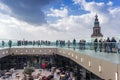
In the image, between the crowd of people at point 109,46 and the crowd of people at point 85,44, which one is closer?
the crowd of people at point 109,46

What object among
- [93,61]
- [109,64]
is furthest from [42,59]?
[109,64]

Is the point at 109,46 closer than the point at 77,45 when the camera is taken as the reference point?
Yes

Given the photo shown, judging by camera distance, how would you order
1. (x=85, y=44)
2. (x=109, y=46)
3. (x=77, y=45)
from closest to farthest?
(x=109, y=46) → (x=85, y=44) → (x=77, y=45)

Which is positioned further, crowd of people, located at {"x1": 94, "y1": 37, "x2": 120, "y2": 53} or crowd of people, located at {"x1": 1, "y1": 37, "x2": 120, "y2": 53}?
crowd of people, located at {"x1": 1, "y1": 37, "x2": 120, "y2": 53}

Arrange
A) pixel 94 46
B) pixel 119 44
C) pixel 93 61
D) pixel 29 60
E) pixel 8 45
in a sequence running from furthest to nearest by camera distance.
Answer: pixel 29 60, pixel 8 45, pixel 94 46, pixel 93 61, pixel 119 44

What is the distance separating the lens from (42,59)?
169 feet

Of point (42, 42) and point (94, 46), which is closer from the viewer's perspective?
point (94, 46)

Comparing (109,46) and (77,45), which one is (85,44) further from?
(109,46)

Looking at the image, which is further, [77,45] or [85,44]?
[77,45]

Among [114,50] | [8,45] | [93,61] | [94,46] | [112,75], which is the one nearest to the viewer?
[112,75]

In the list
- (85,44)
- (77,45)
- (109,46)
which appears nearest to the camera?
(109,46)

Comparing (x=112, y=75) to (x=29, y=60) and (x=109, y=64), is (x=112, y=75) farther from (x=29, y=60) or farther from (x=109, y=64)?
(x=29, y=60)

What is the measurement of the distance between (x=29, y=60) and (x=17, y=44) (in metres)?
5.01

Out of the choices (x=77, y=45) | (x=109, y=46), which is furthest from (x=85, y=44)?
(x=109, y=46)
